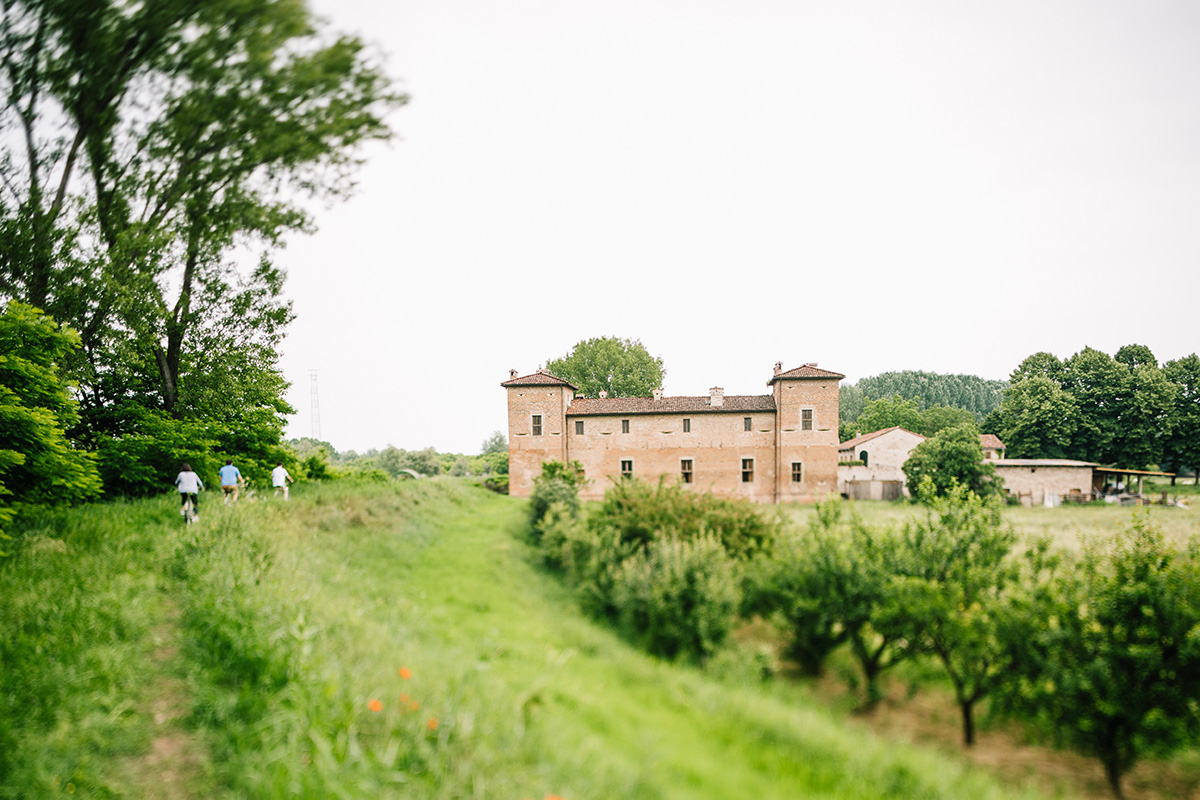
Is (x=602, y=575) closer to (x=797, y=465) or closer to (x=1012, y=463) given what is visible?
(x=797, y=465)

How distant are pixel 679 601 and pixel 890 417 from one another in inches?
2477

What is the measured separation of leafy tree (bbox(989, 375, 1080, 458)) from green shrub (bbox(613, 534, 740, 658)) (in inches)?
1787

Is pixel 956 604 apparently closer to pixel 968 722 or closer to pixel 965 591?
pixel 965 591

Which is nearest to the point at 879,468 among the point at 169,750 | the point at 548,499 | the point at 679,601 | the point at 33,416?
the point at 548,499

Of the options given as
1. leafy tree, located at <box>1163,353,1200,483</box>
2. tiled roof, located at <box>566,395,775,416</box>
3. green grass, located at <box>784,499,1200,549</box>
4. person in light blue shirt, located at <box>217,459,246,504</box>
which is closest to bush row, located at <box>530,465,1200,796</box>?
person in light blue shirt, located at <box>217,459,246,504</box>

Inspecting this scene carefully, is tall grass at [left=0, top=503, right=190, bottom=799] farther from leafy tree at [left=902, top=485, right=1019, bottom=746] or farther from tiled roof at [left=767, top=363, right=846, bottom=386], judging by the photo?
tiled roof at [left=767, top=363, right=846, bottom=386]

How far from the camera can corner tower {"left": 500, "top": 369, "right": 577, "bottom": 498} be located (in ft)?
104

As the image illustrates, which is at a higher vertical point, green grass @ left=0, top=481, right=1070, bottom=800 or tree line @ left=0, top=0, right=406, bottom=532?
tree line @ left=0, top=0, right=406, bottom=532

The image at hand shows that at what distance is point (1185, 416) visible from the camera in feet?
129

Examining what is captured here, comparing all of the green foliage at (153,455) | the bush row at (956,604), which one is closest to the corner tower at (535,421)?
the bush row at (956,604)

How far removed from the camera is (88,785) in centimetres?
386

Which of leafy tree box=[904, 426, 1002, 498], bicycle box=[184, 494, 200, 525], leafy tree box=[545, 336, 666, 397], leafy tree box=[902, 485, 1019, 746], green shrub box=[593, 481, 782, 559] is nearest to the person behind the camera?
leafy tree box=[902, 485, 1019, 746]

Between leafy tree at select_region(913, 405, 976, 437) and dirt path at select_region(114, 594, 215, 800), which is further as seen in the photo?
leafy tree at select_region(913, 405, 976, 437)

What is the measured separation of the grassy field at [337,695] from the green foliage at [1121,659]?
1.49m
